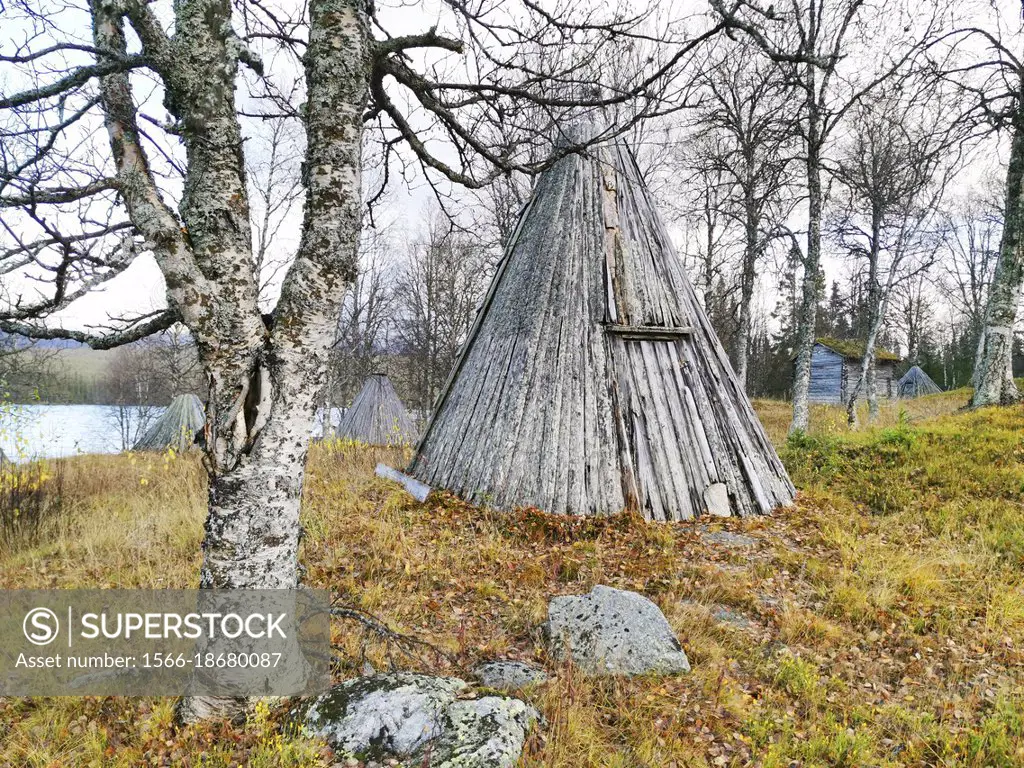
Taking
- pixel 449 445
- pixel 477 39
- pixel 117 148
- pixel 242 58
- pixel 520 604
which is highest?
pixel 477 39

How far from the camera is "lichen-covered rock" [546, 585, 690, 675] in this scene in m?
3.06

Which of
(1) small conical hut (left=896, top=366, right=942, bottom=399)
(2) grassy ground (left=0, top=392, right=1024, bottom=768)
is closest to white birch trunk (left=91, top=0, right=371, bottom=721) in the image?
(2) grassy ground (left=0, top=392, right=1024, bottom=768)

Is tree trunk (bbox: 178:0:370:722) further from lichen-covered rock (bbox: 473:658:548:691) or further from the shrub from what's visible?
the shrub

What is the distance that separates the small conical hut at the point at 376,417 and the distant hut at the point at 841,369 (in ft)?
61.3

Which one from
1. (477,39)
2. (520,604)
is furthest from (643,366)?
(477,39)

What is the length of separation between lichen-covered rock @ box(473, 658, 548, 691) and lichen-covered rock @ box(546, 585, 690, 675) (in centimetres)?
30

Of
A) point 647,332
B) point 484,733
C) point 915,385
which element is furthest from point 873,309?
point 915,385

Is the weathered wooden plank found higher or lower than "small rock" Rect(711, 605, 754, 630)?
higher

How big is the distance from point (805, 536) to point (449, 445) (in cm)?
376

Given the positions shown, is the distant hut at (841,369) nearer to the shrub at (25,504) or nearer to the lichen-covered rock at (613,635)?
the lichen-covered rock at (613,635)

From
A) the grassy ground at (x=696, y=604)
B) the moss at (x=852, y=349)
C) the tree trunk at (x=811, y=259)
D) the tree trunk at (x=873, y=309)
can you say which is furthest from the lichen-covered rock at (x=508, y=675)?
the moss at (x=852, y=349)

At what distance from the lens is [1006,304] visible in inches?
362

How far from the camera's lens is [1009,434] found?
722cm

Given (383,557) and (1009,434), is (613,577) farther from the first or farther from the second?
(1009,434)
